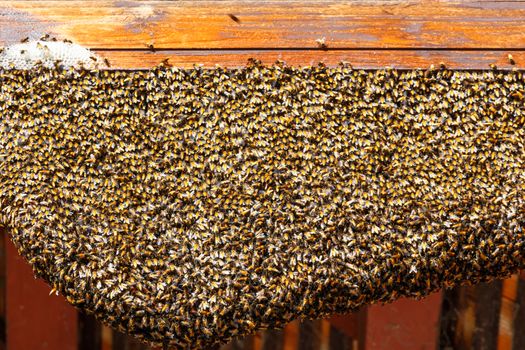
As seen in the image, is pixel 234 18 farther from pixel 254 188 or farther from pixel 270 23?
pixel 254 188

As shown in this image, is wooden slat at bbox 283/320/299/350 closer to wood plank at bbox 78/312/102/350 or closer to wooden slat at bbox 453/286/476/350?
wooden slat at bbox 453/286/476/350

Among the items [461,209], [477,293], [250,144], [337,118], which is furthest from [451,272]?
[477,293]

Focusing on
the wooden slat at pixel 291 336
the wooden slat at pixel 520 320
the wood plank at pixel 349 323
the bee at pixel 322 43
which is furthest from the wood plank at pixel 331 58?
the wooden slat at pixel 291 336

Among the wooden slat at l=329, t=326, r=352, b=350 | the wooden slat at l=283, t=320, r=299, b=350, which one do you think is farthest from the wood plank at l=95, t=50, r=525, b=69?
the wooden slat at l=283, t=320, r=299, b=350

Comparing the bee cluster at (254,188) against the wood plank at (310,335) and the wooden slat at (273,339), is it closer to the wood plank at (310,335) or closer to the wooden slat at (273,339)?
the wood plank at (310,335)

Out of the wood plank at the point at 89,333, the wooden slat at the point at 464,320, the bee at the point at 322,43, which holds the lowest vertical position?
the wood plank at the point at 89,333

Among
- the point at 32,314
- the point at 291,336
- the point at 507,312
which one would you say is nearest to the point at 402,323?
the point at 507,312

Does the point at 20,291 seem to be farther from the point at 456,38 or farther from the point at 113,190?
the point at 456,38
